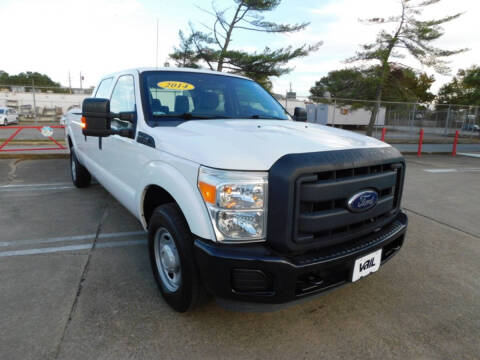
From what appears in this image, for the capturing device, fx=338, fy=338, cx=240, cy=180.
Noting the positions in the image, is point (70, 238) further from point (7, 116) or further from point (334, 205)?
point (7, 116)

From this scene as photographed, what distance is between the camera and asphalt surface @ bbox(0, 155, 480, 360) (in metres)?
2.19

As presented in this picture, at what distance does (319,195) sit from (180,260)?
3.23ft

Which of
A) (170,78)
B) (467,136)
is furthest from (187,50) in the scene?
(467,136)

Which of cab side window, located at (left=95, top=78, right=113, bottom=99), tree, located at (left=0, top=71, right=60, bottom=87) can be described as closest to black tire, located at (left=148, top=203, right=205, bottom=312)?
cab side window, located at (left=95, top=78, right=113, bottom=99)

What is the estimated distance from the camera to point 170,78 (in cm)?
328

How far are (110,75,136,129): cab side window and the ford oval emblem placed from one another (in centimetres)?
204

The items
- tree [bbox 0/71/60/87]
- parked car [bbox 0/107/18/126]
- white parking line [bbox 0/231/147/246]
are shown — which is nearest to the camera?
white parking line [bbox 0/231/147/246]

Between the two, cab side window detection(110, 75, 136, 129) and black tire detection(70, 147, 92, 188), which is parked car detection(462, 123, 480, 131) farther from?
cab side window detection(110, 75, 136, 129)

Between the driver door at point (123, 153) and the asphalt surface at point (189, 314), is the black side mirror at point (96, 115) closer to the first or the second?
the driver door at point (123, 153)

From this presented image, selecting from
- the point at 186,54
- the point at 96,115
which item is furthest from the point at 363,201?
the point at 186,54

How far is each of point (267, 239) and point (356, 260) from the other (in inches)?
24.9

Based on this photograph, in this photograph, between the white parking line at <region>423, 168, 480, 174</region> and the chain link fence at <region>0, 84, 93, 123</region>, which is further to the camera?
the chain link fence at <region>0, 84, 93, 123</region>

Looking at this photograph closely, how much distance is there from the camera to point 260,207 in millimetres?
1976

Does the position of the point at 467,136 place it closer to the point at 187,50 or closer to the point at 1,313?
the point at 187,50
